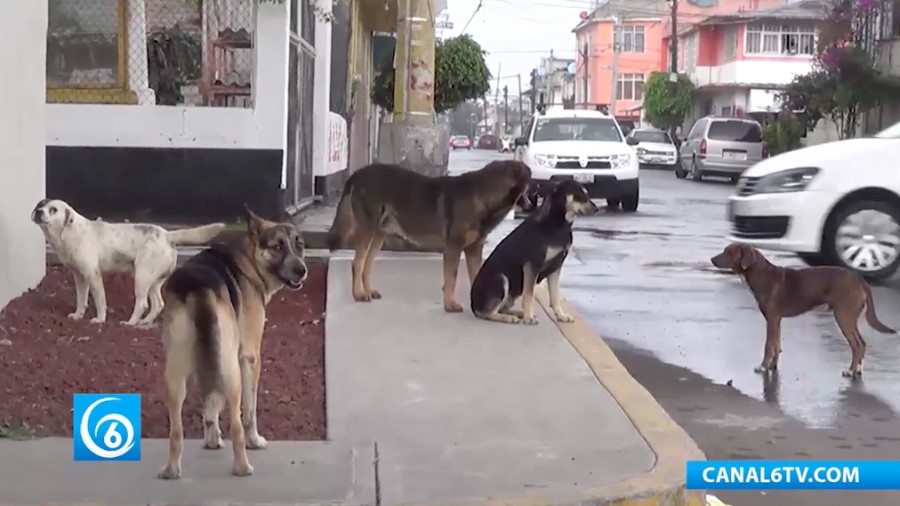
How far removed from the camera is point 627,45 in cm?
8819

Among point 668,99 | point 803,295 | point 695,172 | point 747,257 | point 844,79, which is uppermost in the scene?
point 668,99

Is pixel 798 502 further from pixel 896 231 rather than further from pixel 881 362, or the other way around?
pixel 896 231

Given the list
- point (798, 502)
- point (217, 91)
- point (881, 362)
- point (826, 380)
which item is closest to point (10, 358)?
point (798, 502)

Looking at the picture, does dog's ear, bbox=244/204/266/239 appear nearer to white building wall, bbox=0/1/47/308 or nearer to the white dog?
the white dog

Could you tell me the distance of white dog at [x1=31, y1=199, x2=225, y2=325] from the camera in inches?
325

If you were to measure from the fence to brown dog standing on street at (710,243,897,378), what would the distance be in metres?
6.59

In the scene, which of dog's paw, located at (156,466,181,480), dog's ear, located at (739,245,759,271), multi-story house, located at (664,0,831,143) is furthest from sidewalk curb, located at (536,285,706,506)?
multi-story house, located at (664,0,831,143)

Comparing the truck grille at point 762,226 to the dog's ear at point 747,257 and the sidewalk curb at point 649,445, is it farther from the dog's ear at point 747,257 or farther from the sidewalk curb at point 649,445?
the sidewalk curb at point 649,445

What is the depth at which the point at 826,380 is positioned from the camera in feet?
26.5

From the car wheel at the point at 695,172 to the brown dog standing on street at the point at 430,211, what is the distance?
1045 inches

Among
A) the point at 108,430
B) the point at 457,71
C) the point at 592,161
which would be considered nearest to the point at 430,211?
the point at 108,430

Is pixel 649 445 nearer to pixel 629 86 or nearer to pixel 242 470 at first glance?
pixel 242 470

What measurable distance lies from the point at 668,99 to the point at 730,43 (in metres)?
3.82

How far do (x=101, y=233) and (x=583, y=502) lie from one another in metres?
4.59
